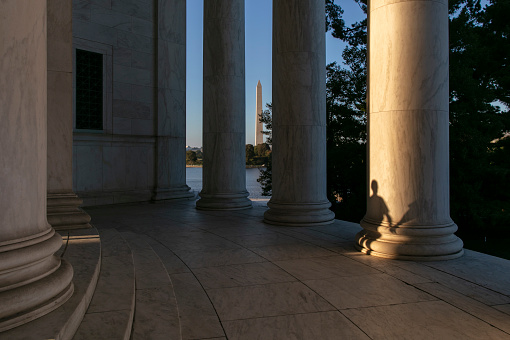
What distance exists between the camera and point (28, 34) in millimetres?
23609

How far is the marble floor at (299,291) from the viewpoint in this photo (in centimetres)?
2952

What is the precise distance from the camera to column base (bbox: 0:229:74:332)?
22.0 meters

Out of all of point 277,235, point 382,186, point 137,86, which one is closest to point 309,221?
point 277,235

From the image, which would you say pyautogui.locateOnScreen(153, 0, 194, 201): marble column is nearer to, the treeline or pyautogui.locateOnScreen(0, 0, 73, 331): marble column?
the treeline

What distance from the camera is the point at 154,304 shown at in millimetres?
32438

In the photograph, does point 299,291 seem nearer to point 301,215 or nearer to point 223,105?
point 301,215

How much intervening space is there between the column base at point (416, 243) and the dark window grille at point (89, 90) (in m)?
79.0

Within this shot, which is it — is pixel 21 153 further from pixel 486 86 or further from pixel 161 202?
pixel 486 86

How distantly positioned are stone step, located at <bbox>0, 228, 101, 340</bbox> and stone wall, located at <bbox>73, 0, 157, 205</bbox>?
64282mm

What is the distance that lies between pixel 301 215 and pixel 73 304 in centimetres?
5029

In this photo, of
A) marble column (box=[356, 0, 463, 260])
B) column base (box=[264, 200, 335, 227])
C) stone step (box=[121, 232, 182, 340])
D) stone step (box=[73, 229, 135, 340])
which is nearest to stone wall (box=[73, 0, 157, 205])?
column base (box=[264, 200, 335, 227])

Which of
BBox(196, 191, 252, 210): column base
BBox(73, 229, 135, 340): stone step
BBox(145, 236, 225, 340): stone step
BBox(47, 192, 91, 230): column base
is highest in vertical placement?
BBox(47, 192, 91, 230): column base

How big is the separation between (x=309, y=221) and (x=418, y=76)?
31.0 m

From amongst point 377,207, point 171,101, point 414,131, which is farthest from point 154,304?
point 171,101
